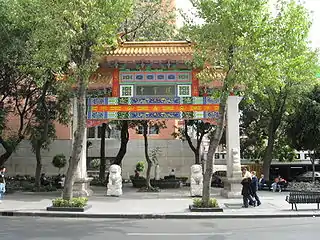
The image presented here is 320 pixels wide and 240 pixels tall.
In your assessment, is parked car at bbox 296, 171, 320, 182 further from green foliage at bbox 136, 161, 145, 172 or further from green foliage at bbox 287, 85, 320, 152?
green foliage at bbox 136, 161, 145, 172

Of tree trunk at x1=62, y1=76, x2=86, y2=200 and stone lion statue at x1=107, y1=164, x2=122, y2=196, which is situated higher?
tree trunk at x1=62, y1=76, x2=86, y2=200

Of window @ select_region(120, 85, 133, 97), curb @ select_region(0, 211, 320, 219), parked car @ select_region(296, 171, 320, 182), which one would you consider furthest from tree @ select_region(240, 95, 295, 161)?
curb @ select_region(0, 211, 320, 219)

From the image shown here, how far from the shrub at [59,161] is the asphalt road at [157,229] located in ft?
61.7

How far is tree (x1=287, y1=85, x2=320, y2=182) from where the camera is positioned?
2430cm

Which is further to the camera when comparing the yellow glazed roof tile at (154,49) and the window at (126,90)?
the window at (126,90)

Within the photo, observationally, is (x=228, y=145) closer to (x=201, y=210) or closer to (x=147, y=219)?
(x=201, y=210)

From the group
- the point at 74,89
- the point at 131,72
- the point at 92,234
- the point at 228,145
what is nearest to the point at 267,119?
the point at 228,145

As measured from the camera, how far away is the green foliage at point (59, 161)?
103ft

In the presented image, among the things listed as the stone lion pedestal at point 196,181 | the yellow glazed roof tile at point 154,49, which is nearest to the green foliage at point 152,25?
the yellow glazed roof tile at point 154,49

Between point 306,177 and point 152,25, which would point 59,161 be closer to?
point 152,25

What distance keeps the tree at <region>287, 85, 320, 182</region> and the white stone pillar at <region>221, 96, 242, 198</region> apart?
7.14 metres

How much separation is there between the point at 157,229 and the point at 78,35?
701cm

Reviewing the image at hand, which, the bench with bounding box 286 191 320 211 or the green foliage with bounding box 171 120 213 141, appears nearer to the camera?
the bench with bounding box 286 191 320 211

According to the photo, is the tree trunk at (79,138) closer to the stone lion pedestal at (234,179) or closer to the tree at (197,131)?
the stone lion pedestal at (234,179)
